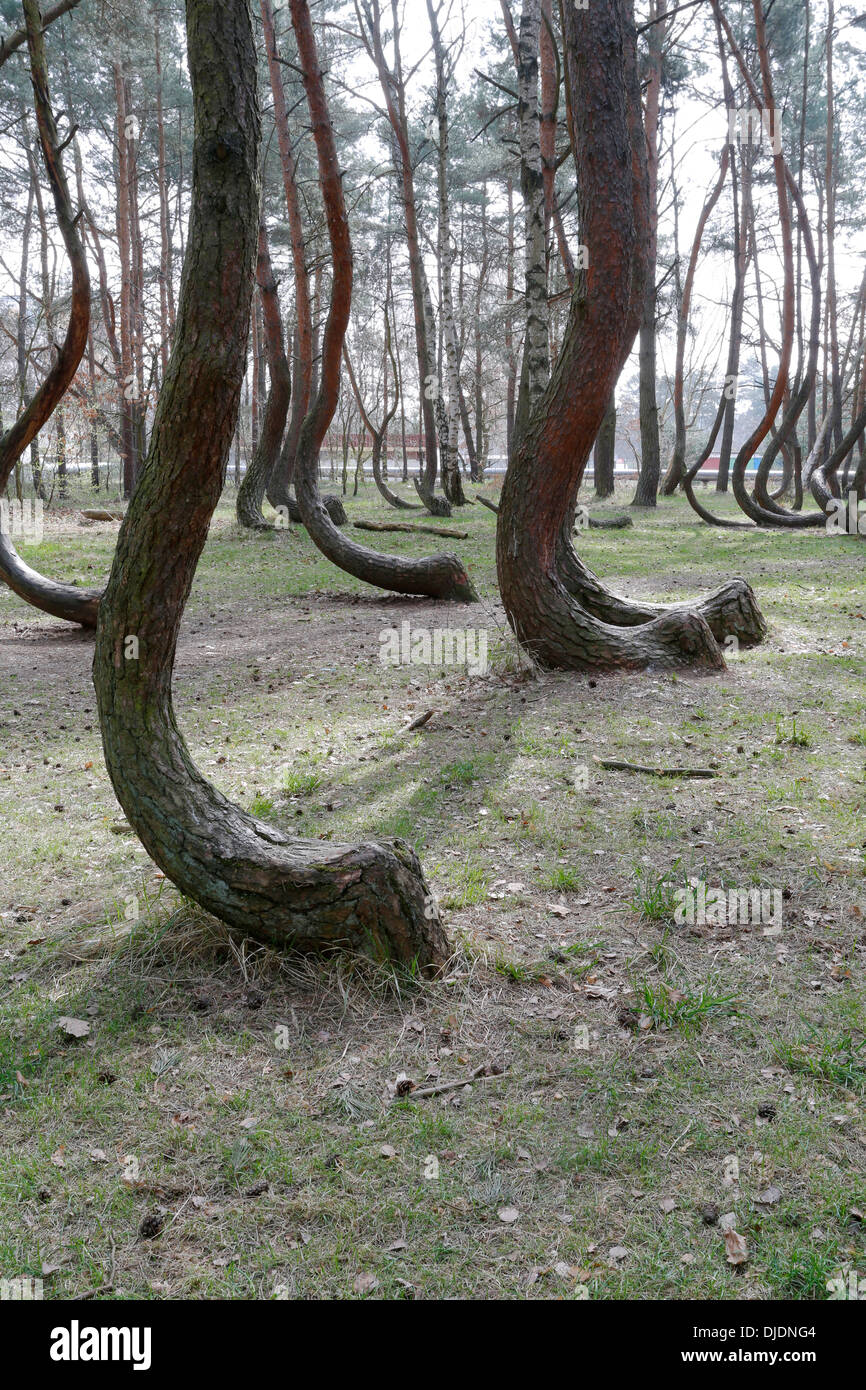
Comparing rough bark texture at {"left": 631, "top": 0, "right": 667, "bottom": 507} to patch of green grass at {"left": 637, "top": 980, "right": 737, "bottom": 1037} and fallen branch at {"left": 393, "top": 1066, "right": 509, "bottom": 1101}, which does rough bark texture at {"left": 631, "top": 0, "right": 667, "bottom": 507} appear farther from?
fallen branch at {"left": 393, "top": 1066, "right": 509, "bottom": 1101}

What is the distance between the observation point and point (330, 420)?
10.8m

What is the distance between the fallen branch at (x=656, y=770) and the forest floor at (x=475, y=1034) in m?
0.07

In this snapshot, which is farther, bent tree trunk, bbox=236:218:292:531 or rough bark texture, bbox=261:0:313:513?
bent tree trunk, bbox=236:218:292:531

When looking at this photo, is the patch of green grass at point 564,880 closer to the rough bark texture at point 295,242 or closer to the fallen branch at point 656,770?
the fallen branch at point 656,770

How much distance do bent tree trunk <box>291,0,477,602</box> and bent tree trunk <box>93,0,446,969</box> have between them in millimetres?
6168

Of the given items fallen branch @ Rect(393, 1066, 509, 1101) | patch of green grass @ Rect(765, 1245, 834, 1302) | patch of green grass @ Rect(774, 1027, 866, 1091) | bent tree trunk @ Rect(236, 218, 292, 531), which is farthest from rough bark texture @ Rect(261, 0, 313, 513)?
patch of green grass @ Rect(765, 1245, 834, 1302)

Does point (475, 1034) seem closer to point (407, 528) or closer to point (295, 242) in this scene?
point (407, 528)

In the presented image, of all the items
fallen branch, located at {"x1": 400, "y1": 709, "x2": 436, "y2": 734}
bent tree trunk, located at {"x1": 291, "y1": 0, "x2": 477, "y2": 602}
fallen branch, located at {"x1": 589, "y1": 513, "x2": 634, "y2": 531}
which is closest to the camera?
fallen branch, located at {"x1": 400, "y1": 709, "x2": 436, "y2": 734}

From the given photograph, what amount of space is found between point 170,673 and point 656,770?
3.04 metres

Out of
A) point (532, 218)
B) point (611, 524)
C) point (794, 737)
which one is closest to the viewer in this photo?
point (794, 737)

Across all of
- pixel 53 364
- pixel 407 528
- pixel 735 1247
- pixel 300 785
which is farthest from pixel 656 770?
pixel 407 528

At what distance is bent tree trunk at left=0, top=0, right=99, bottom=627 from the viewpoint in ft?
16.7

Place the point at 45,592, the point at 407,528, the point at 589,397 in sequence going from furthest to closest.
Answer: the point at 407,528 → the point at 45,592 → the point at 589,397

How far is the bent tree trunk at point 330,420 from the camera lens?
9.04 meters
